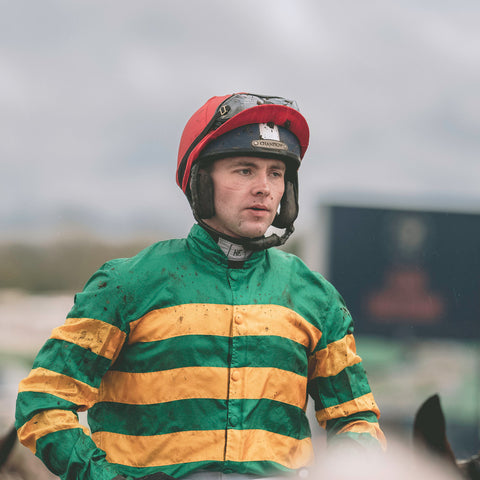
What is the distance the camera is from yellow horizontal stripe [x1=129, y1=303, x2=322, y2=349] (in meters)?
1.75

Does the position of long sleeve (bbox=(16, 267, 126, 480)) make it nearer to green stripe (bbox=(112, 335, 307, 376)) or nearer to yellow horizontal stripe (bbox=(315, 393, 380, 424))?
green stripe (bbox=(112, 335, 307, 376))

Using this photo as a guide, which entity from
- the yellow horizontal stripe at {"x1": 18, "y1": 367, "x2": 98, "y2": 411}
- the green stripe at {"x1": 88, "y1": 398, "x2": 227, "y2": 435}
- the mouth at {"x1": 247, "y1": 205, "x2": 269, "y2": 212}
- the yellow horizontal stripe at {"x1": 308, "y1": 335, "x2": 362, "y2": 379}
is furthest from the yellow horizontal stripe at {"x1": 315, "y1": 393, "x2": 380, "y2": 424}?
the yellow horizontal stripe at {"x1": 18, "y1": 367, "x2": 98, "y2": 411}

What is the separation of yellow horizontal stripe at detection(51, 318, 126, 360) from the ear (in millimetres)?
440

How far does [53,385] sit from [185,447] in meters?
0.40

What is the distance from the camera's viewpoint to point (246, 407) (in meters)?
1.75

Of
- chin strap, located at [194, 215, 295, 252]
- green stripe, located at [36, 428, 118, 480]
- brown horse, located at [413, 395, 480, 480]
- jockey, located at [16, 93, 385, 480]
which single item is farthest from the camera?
brown horse, located at [413, 395, 480, 480]

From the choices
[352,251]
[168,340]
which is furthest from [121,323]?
[352,251]

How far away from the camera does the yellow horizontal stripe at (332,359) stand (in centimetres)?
A: 193

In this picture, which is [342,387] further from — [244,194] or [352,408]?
[244,194]

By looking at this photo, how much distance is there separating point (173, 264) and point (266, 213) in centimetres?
33

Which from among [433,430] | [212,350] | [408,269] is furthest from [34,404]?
[408,269]

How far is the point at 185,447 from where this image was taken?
1.71m

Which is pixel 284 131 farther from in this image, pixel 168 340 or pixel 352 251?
pixel 352 251

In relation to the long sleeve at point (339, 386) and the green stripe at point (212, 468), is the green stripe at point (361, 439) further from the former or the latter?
the green stripe at point (212, 468)
